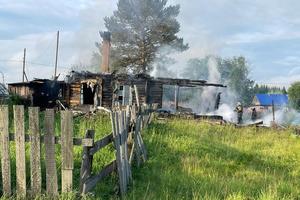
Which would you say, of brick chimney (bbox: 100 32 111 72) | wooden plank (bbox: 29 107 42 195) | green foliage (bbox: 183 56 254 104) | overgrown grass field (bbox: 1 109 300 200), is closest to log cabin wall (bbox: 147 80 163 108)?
brick chimney (bbox: 100 32 111 72)

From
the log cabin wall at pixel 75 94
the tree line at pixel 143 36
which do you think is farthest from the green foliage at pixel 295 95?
the log cabin wall at pixel 75 94

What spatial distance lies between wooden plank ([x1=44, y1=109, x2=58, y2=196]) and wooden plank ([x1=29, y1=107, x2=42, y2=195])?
0.13 metres

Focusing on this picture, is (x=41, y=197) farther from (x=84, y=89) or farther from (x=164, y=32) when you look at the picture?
(x=164, y=32)

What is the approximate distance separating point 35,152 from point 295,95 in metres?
58.0

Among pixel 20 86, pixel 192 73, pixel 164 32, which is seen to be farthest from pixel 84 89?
pixel 192 73

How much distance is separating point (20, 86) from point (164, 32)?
1861 centimetres

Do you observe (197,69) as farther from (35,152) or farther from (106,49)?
(35,152)

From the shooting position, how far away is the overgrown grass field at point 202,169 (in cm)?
711

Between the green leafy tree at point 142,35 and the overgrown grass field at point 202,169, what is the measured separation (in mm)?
29927

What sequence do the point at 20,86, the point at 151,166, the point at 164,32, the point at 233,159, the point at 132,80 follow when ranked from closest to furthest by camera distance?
A: the point at 151,166 < the point at 233,159 < the point at 132,80 < the point at 20,86 < the point at 164,32

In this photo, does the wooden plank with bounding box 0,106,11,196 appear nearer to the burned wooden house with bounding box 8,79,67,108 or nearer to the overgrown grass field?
the overgrown grass field

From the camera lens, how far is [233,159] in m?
11.5

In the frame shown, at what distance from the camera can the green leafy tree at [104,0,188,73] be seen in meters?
45.7

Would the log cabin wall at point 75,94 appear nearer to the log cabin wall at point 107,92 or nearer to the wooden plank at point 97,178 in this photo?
the log cabin wall at point 107,92
